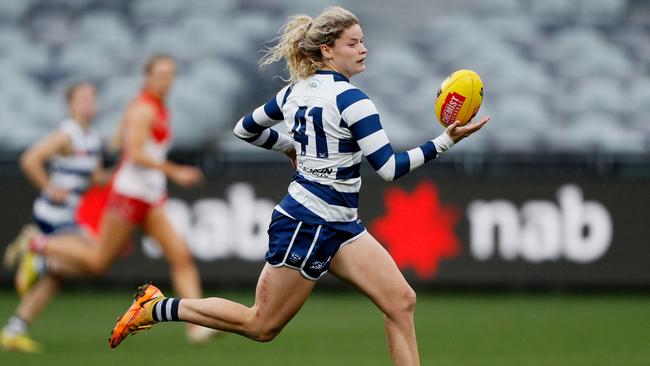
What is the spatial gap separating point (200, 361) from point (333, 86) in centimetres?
326

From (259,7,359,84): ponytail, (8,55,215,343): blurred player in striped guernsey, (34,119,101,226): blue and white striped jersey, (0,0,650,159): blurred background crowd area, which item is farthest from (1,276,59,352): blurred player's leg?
(0,0,650,159): blurred background crowd area

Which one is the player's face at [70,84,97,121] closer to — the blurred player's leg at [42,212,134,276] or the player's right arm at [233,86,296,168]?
the blurred player's leg at [42,212,134,276]

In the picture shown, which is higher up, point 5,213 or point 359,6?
point 359,6

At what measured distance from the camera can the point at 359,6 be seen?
16078 millimetres

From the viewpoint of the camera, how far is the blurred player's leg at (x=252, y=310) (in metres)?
6.31

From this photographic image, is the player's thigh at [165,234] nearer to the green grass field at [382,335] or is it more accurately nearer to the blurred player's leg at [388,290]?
the green grass field at [382,335]

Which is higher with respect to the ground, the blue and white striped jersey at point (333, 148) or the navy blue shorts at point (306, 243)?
the blue and white striped jersey at point (333, 148)

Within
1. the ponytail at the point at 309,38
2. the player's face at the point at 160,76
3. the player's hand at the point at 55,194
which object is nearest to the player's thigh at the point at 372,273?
the ponytail at the point at 309,38

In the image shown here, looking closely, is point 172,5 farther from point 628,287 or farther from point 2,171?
point 628,287

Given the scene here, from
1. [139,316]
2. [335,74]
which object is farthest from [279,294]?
[335,74]

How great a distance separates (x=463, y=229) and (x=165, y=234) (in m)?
4.16

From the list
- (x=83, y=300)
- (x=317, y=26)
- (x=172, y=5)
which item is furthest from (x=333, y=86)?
(x=172, y=5)

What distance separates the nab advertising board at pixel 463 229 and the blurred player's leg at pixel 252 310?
20.9 feet

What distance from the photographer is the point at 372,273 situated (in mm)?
6270
